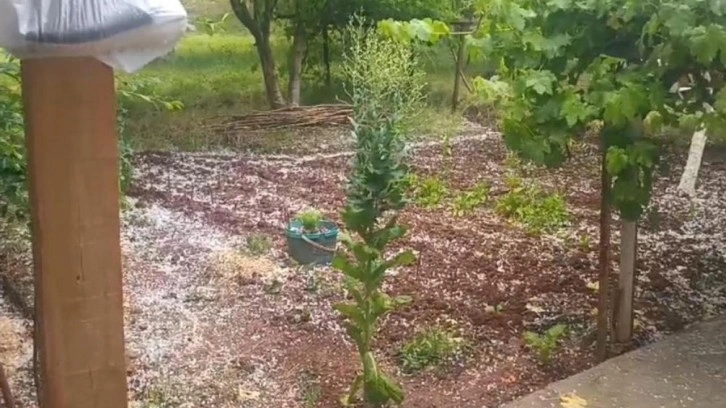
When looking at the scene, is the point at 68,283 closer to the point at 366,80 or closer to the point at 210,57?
the point at 366,80

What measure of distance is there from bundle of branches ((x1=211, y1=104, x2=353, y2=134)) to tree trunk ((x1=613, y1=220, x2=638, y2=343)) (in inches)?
127

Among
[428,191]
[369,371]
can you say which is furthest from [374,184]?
[428,191]

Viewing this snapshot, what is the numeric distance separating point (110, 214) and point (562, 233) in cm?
298

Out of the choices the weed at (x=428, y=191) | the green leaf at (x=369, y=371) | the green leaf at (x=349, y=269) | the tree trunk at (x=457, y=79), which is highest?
the tree trunk at (x=457, y=79)

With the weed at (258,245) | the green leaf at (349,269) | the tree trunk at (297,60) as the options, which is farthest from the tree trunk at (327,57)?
the green leaf at (349,269)

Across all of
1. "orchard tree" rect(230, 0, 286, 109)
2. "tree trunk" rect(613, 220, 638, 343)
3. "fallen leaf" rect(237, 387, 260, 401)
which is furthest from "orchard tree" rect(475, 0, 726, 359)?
"orchard tree" rect(230, 0, 286, 109)

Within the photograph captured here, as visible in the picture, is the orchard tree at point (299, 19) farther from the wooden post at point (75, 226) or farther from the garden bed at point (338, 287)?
the wooden post at point (75, 226)

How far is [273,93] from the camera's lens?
6.27 metres

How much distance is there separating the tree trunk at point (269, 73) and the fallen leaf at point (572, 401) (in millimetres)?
4336

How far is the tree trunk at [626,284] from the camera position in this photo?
8.54ft

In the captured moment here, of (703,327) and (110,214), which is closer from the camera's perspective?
(110,214)

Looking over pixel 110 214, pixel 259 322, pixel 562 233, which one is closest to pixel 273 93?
pixel 562 233

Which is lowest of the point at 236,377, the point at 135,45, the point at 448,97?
the point at 236,377

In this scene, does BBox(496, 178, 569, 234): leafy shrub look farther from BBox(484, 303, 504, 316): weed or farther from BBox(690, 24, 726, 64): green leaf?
BBox(690, 24, 726, 64): green leaf
